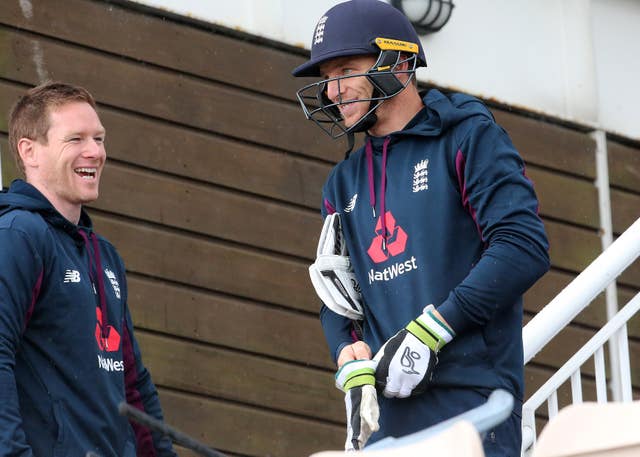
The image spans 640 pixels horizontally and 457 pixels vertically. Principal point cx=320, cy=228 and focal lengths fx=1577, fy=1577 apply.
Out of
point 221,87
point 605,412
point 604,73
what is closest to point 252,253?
point 221,87

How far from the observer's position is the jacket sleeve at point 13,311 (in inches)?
154

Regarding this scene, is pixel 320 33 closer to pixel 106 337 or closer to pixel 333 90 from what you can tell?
pixel 333 90

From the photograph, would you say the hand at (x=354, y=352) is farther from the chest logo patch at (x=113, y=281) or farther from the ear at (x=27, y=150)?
the ear at (x=27, y=150)

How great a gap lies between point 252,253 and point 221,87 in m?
0.78

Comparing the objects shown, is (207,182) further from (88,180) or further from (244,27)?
(88,180)

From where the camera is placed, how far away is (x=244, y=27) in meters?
7.35

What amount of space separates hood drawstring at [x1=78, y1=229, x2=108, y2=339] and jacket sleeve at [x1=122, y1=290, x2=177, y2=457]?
188 millimetres

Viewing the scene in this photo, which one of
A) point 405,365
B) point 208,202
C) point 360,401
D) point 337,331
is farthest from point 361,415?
point 208,202

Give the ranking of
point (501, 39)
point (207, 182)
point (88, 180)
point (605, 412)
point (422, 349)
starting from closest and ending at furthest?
point (605, 412) → point (422, 349) → point (88, 180) → point (207, 182) → point (501, 39)

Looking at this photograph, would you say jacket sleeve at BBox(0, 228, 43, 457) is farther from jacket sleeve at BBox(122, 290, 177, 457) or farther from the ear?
jacket sleeve at BBox(122, 290, 177, 457)

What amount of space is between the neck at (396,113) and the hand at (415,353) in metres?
0.63

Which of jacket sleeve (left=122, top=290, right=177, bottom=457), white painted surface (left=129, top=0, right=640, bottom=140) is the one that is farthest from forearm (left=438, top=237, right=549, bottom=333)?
white painted surface (left=129, top=0, right=640, bottom=140)

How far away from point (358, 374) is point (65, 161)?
1040 millimetres

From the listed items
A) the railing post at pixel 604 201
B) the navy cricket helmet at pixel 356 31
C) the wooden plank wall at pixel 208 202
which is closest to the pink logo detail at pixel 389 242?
the navy cricket helmet at pixel 356 31
